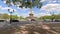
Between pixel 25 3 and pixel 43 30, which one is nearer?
pixel 43 30

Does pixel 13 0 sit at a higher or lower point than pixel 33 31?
higher

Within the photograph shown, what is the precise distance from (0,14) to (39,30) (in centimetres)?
6784

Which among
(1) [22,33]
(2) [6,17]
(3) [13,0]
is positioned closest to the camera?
(1) [22,33]

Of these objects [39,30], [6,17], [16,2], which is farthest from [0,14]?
[39,30]

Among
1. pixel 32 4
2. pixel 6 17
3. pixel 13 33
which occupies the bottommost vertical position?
pixel 6 17

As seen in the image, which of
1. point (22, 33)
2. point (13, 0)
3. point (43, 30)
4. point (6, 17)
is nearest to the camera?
point (22, 33)

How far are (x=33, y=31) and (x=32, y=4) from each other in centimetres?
594

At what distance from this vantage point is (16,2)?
18547 millimetres

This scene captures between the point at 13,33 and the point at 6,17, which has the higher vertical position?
the point at 13,33

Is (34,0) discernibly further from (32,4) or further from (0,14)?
(0,14)

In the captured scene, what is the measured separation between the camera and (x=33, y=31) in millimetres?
13453

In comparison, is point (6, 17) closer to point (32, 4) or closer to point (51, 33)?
point (32, 4)

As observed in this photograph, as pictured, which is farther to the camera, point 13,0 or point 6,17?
point 6,17

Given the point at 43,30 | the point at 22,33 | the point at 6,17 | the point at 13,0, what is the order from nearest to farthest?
the point at 22,33
the point at 43,30
the point at 13,0
the point at 6,17
